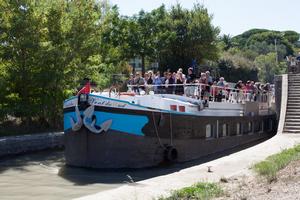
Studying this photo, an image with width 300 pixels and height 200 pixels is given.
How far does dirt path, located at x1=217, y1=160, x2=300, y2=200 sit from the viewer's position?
8389 millimetres

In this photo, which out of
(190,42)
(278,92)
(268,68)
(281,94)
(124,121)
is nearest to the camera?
(124,121)

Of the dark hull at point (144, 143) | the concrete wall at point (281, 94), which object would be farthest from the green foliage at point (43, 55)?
the concrete wall at point (281, 94)

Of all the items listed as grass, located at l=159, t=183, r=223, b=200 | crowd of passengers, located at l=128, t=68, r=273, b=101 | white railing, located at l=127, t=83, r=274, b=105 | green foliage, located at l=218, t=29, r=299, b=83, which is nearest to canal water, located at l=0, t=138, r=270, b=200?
grass, located at l=159, t=183, r=223, b=200

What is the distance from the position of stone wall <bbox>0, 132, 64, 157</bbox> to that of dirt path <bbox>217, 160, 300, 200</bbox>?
10986mm

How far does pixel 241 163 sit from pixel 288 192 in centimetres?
612

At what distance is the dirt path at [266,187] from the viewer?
330 inches

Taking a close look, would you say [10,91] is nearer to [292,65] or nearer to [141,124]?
[141,124]

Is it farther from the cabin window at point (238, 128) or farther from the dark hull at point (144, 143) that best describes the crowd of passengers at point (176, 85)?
the cabin window at point (238, 128)

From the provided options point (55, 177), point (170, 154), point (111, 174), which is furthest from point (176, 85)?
point (55, 177)

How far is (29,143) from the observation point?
2086cm

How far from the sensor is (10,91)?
23625 mm

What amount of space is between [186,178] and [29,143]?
1030 centimetres

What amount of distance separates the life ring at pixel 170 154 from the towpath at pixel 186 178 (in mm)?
2073

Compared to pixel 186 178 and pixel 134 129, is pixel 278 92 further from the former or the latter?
pixel 186 178
